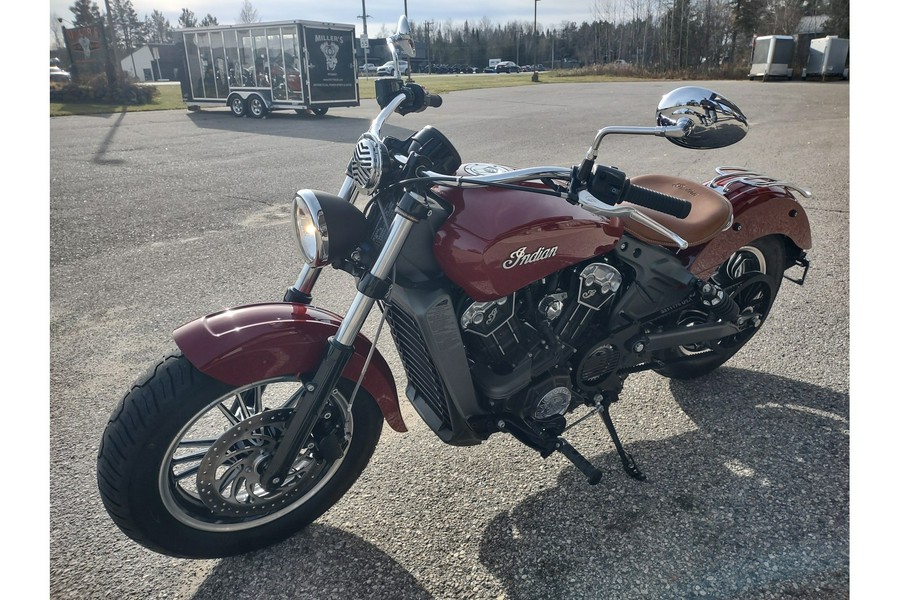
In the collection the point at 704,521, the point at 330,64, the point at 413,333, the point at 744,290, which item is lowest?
the point at 704,521

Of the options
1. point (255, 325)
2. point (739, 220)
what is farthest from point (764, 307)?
point (255, 325)

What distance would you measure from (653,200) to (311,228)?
116cm

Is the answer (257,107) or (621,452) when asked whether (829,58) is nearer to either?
(257,107)

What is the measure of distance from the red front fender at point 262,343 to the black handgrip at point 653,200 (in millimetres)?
1103

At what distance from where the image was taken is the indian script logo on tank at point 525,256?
2.16m

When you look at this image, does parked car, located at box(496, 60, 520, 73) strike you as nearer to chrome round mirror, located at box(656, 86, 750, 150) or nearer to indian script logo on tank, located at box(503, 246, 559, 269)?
chrome round mirror, located at box(656, 86, 750, 150)

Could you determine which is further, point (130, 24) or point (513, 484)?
point (130, 24)

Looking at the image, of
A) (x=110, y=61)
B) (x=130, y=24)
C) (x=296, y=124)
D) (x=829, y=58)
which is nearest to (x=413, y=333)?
(x=296, y=124)

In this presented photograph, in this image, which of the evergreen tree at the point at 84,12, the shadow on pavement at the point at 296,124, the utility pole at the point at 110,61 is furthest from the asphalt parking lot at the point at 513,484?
the evergreen tree at the point at 84,12

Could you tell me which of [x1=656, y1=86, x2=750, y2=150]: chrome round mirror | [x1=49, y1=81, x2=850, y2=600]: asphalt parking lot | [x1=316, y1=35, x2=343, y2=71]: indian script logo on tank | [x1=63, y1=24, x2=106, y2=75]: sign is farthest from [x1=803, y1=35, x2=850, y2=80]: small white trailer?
[x1=656, y1=86, x2=750, y2=150]: chrome round mirror

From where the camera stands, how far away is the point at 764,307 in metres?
3.28

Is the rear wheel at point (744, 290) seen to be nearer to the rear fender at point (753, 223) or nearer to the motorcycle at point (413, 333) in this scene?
the rear fender at point (753, 223)

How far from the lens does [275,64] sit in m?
17.7

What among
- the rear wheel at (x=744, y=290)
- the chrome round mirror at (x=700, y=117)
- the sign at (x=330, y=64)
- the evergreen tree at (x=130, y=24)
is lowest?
the rear wheel at (x=744, y=290)
